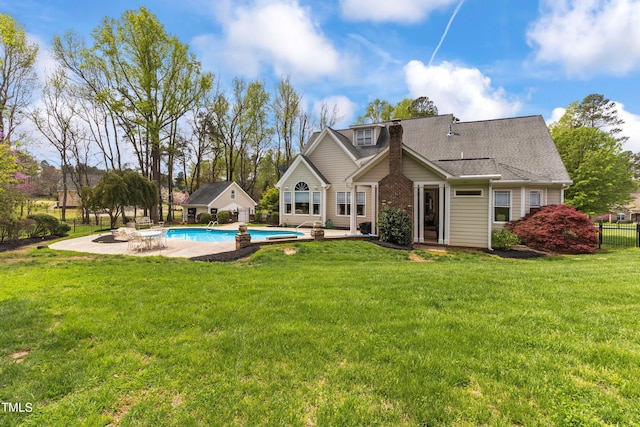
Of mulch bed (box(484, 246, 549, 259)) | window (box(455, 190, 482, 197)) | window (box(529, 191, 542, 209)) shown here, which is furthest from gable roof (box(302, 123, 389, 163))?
mulch bed (box(484, 246, 549, 259))

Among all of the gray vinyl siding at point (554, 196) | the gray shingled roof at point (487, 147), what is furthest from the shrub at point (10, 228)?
the gray vinyl siding at point (554, 196)

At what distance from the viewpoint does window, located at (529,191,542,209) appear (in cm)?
1505

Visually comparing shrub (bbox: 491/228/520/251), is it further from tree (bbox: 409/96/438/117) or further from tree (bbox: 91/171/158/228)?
tree (bbox: 409/96/438/117)

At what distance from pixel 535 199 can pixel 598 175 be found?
8.24 meters

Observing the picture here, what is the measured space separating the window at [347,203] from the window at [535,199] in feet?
29.9

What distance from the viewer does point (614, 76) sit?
15930 millimetres

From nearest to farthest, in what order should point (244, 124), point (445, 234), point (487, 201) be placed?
1. point (487, 201)
2. point (445, 234)
3. point (244, 124)

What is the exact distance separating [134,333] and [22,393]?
1.14m

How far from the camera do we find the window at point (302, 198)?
21047 mm

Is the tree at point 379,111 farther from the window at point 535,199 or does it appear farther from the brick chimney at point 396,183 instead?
the brick chimney at point 396,183

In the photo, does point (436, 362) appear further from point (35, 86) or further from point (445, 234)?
point (35, 86)

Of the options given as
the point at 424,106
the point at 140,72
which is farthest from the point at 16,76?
the point at 424,106

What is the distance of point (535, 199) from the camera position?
1512 centimetres

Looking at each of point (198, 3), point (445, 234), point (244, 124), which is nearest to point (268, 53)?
point (198, 3)
